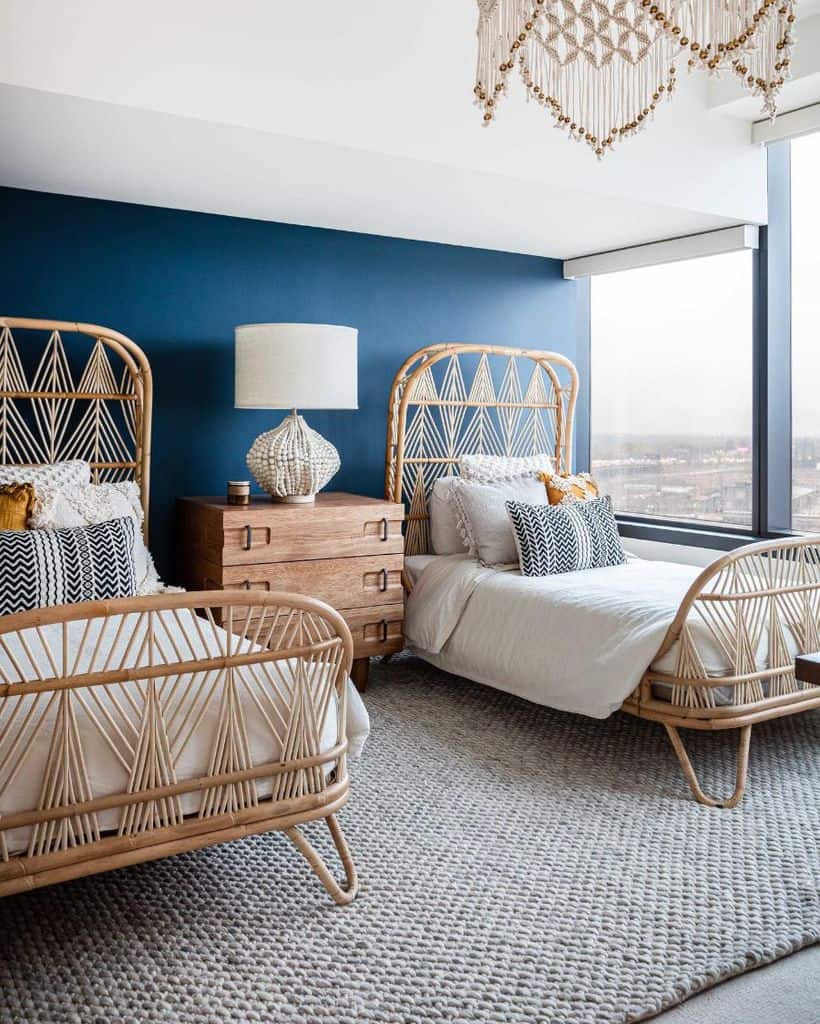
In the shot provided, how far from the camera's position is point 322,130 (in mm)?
3051

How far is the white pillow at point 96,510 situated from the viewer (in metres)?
3.09

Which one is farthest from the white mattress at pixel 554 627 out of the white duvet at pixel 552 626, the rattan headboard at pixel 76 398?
the rattan headboard at pixel 76 398

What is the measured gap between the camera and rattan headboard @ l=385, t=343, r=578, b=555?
4414mm

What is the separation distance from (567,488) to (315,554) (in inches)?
49.7

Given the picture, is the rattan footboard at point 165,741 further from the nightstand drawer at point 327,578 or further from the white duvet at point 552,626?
the nightstand drawer at point 327,578

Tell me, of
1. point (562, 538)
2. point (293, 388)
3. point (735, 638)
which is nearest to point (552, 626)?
point (562, 538)

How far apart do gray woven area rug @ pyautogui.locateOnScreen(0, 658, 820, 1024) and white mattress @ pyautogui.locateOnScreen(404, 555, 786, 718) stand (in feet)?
1.03

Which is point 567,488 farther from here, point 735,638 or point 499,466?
point 735,638

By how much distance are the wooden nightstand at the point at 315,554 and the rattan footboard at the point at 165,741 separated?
132 centimetres

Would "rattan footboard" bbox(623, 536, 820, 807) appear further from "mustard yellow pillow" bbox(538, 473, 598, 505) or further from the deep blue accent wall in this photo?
the deep blue accent wall

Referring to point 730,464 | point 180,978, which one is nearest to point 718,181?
point 730,464

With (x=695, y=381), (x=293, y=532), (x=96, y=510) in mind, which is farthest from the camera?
(x=695, y=381)

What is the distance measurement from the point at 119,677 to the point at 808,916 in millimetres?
1621

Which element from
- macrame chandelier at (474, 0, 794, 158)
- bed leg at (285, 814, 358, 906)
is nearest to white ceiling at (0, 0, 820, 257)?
macrame chandelier at (474, 0, 794, 158)
